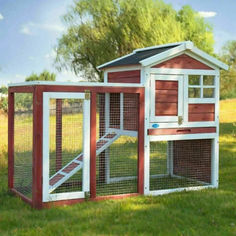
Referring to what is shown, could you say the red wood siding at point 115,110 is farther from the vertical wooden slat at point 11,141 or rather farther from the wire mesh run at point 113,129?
the vertical wooden slat at point 11,141

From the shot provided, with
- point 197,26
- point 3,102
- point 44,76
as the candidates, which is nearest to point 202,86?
point 3,102

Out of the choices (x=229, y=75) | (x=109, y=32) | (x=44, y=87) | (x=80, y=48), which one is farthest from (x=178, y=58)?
(x=229, y=75)

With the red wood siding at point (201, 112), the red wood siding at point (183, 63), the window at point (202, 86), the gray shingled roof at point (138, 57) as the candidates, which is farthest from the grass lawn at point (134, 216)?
the gray shingled roof at point (138, 57)

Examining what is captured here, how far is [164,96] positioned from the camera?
7262mm

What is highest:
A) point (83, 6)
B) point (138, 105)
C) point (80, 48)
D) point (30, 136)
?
point (83, 6)

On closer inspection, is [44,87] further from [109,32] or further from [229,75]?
[229,75]

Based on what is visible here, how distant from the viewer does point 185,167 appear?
8.68 metres

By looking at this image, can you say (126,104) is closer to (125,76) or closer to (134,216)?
(125,76)

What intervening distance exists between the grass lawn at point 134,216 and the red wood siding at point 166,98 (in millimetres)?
1327

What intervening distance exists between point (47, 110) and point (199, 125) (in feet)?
8.89

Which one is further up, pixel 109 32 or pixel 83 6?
pixel 83 6

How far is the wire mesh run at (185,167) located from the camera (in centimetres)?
809

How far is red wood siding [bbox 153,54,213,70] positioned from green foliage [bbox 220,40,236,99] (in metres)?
24.8

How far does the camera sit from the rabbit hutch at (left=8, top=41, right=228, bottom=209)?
6.29m
